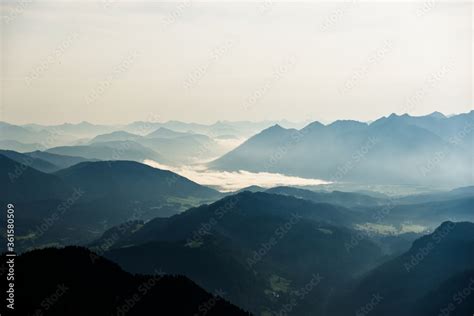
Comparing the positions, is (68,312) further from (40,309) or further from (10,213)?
(10,213)

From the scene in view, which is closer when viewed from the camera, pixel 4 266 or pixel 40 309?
pixel 40 309

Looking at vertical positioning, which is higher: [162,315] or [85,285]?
[85,285]

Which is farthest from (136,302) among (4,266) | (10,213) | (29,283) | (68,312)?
(10,213)

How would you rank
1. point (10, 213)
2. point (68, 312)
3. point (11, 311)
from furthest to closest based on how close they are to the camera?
1. point (68, 312)
2. point (11, 311)
3. point (10, 213)

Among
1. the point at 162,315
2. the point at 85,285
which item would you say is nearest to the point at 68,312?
the point at 85,285

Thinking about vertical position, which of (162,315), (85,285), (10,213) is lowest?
(162,315)

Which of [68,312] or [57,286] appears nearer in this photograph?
[68,312]

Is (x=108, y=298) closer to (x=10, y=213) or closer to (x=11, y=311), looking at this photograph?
(x=11, y=311)

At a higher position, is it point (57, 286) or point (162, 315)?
point (57, 286)

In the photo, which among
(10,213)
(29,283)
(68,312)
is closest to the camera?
(10,213)
